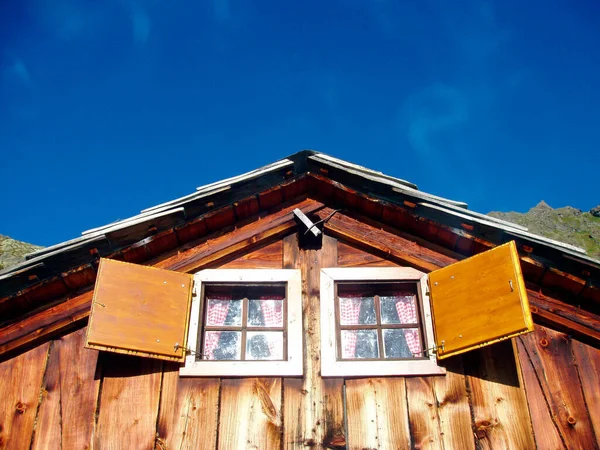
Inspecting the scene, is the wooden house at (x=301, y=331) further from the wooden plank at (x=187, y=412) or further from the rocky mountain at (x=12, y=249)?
the rocky mountain at (x=12, y=249)

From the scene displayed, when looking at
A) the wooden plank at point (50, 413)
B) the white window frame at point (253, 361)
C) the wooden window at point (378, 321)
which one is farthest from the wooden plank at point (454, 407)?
the wooden plank at point (50, 413)

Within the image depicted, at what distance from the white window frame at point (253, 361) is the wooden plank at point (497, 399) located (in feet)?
5.13

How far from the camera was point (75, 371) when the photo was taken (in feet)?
16.5

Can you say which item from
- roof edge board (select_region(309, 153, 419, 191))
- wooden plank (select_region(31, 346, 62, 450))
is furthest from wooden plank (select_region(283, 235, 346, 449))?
wooden plank (select_region(31, 346, 62, 450))

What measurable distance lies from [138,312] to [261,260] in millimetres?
1354

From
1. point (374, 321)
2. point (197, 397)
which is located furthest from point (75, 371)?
point (374, 321)

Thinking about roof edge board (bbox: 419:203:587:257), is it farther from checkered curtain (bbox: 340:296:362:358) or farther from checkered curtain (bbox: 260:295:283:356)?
checkered curtain (bbox: 260:295:283:356)

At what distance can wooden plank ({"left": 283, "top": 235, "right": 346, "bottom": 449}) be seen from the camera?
15.6 ft

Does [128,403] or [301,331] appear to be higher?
[301,331]

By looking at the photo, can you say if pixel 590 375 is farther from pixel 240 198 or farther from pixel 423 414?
pixel 240 198

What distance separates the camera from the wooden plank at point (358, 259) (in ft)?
18.7

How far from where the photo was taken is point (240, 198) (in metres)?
5.86

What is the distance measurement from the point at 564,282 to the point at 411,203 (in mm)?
1619

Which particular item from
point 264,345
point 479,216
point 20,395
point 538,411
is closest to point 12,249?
point 20,395
